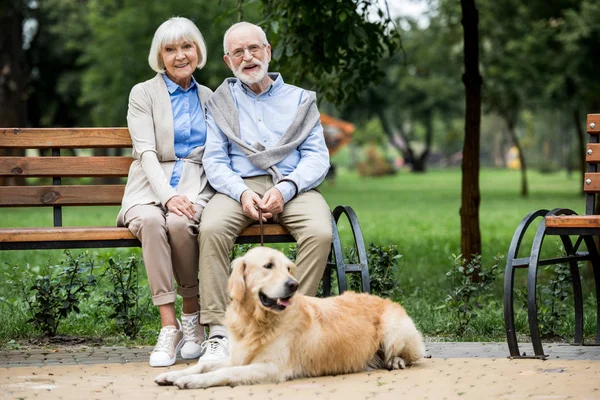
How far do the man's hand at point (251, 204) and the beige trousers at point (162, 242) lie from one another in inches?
12.3

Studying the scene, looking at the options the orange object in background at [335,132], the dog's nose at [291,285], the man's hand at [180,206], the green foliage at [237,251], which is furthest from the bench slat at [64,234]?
the orange object in background at [335,132]

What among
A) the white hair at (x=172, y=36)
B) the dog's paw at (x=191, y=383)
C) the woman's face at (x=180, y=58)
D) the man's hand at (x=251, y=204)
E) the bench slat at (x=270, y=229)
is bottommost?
the dog's paw at (x=191, y=383)

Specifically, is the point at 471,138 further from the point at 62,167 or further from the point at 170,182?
the point at 62,167

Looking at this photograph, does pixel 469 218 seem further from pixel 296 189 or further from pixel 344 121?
pixel 344 121

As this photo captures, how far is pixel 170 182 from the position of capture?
5.72 meters

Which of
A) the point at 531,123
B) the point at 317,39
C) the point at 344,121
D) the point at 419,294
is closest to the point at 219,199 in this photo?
the point at 317,39

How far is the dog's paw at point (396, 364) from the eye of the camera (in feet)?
16.7

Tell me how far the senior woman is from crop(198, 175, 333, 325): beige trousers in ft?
0.54

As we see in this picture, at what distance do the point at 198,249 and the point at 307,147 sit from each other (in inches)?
37.0

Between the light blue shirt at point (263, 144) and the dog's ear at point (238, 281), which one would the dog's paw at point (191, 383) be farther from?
the light blue shirt at point (263, 144)

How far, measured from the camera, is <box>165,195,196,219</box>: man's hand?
543 cm

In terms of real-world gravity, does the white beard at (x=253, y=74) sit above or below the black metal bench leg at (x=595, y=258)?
above

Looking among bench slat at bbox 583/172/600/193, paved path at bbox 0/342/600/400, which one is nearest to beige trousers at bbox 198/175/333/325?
paved path at bbox 0/342/600/400

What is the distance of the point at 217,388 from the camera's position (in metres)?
4.57
